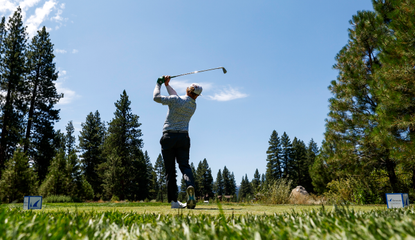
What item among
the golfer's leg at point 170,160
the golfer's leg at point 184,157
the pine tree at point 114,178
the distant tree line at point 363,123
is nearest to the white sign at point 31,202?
the golfer's leg at point 170,160

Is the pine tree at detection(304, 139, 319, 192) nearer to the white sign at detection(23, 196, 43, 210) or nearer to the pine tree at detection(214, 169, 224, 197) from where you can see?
the pine tree at detection(214, 169, 224, 197)

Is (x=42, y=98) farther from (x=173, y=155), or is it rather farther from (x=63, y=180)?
(x=173, y=155)

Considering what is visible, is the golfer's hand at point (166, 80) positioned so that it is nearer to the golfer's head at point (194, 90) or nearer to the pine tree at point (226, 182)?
the golfer's head at point (194, 90)

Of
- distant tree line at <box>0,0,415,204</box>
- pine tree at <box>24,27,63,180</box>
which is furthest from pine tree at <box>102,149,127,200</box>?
pine tree at <box>24,27,63,180</box>

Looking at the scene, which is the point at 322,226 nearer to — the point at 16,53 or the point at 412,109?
the point at 412,109

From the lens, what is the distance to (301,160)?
53.4 metres

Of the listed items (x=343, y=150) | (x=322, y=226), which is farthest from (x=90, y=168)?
(x=322, y=226)

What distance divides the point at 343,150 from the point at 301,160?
142ft

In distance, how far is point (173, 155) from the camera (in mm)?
3908

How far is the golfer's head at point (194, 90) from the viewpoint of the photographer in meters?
4.13

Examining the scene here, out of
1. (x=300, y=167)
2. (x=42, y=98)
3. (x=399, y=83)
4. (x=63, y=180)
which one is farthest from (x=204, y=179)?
(x=399, y=83)

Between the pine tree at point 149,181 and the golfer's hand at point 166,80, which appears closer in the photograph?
the golfer's hand at point 166,80

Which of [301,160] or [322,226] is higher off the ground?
[301,160]

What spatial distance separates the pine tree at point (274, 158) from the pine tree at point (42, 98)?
39.7 metres
